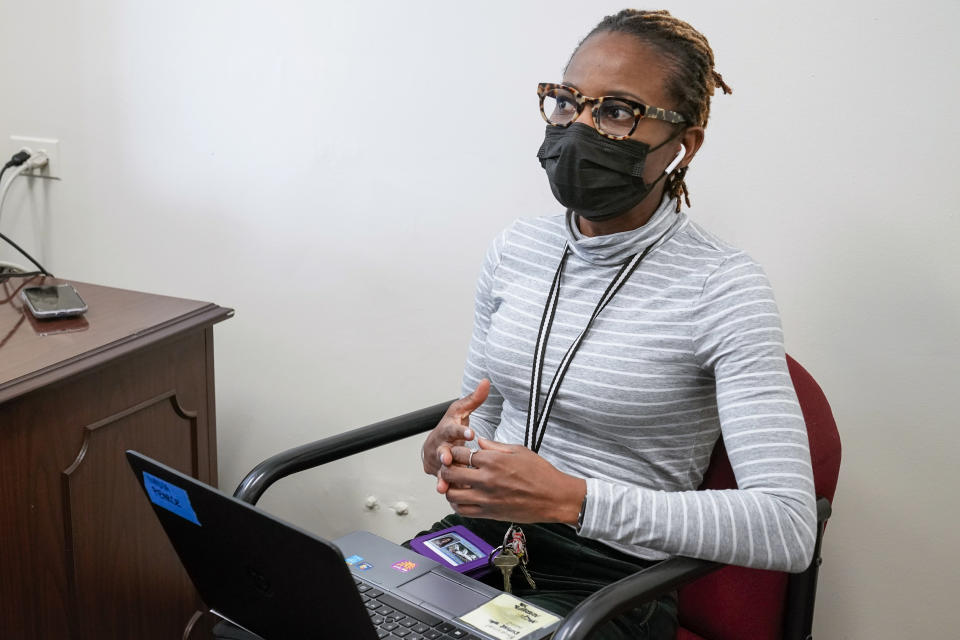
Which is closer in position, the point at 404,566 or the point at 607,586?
the point at 607,586

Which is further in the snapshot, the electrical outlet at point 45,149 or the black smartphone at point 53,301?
the electrical outlet at point 45,149

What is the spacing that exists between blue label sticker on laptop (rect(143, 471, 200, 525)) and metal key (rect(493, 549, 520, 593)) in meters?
0.38

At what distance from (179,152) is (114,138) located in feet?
0.56

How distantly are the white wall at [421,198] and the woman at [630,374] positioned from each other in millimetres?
279

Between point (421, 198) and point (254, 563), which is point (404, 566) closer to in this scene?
point (254, 563)

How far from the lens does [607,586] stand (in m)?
0.95

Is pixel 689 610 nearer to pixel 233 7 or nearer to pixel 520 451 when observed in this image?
pixel 520 451

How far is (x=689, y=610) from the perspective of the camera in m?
1.25

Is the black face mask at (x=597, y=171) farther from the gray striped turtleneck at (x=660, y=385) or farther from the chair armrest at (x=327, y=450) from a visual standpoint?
the chair armrest at (x=327, y=450)

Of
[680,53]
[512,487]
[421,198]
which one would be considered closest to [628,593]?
[512,487]

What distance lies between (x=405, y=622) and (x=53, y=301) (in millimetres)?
814

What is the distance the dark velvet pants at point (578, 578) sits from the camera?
1105 millimetres

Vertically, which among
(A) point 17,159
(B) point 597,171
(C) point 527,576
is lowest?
(C) point 527,576

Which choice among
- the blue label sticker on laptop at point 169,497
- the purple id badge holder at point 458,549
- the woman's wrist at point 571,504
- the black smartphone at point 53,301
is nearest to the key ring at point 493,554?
the purple id badge holder at point 458,549
